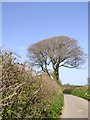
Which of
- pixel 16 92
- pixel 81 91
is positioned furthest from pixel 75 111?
pixel 81 91

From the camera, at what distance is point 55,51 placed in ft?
141

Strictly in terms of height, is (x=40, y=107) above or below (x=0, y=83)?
below

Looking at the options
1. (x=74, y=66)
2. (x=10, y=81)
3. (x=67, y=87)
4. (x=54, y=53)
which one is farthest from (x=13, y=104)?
(x=67, y=87)

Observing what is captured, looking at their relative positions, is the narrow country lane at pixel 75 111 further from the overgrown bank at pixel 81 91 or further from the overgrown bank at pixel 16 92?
the overgrown bank at pixel 81 91

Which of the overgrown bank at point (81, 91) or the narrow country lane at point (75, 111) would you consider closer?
the narrow country lane at point (75, 111)

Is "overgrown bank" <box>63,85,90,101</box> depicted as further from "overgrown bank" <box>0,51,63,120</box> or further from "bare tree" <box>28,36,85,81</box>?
"overgrown bank" <box>0,51,63,120</box>

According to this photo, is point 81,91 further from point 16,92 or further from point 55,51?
point 16,92

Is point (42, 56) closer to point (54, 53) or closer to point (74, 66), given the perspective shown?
point (54, 53)

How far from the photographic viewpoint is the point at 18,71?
6.29 metres

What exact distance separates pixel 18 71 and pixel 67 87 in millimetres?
50164

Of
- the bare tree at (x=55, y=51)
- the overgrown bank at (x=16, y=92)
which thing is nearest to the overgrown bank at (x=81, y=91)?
the bare tree at (x=55, y=51)

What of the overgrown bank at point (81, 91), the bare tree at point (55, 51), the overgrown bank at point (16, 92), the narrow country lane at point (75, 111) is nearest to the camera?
the overgrown bank at point (16, 92)

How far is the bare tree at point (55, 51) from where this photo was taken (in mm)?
42812

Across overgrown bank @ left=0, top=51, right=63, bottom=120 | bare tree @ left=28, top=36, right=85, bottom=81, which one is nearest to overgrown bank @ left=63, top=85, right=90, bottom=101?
bare tree @ left=28, top=36, right=85, bottom=81
